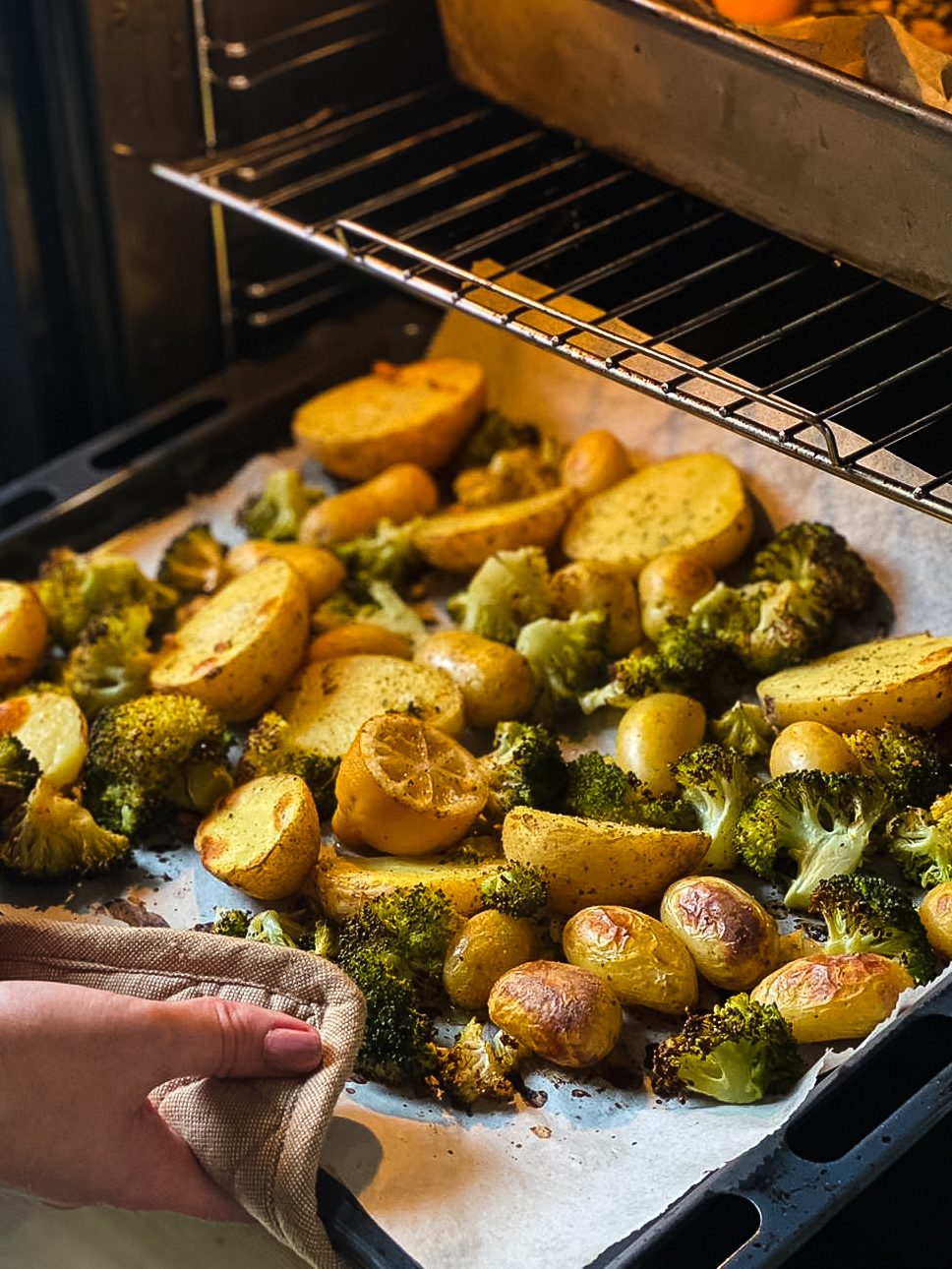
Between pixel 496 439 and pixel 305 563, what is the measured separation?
43 cm

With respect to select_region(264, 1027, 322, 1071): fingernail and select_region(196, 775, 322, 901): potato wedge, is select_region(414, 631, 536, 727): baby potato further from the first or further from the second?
select_region(264, 1027, 322, 1071): fingernail

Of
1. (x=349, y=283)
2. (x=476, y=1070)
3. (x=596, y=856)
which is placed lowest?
(x=476, y=1070)

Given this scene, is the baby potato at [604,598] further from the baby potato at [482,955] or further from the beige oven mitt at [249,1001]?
the beige oven mitt at [249,1001]

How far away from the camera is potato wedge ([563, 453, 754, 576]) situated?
2.18 metres

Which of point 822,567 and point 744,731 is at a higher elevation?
point 822,567

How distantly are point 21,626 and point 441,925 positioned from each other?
861mm

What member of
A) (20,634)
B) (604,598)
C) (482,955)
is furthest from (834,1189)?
(20,634)

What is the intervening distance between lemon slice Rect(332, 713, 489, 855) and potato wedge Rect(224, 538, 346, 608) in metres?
0.46

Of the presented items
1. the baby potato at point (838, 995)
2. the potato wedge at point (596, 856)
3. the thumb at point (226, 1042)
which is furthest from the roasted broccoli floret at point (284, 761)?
the baby potato at point (838, 995)

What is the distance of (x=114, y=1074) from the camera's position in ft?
4.70

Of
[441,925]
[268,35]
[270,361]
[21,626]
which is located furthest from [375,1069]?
[268,35]

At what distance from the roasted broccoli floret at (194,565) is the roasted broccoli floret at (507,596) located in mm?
429

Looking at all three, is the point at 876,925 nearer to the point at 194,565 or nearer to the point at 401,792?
the point at 401,792

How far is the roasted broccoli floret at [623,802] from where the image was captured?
178 cm
